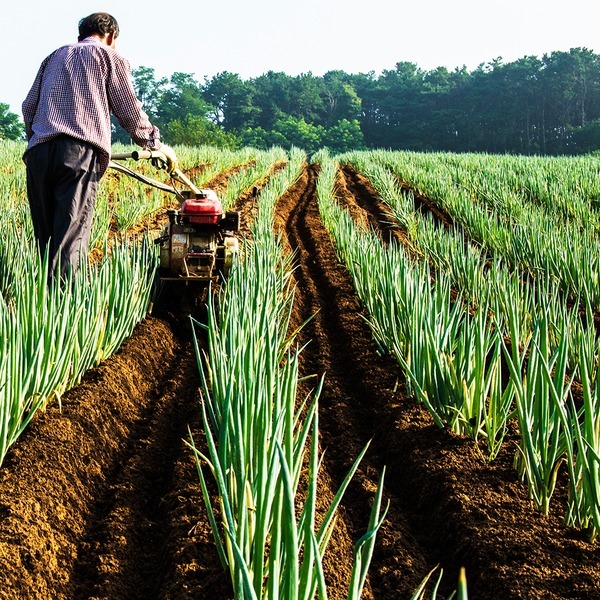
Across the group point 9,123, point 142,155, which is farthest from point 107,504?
point 9,123

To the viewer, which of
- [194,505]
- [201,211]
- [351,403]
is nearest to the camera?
[194,505]

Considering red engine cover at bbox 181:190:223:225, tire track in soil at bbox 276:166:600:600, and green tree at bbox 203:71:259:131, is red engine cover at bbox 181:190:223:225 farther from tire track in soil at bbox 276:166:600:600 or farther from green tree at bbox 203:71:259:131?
green tree at bbox 203:71:259:131

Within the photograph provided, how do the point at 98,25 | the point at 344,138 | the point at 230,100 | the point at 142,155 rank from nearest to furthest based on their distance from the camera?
the point at 142,155
the point at 98,25
the point at 344,138
the point at 230,100

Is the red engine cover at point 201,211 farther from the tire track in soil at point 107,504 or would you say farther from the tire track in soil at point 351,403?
the tire track in soil at point 107,504

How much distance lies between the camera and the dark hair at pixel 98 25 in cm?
346

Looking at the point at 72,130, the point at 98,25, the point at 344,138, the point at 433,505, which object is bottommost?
the point at 433,505

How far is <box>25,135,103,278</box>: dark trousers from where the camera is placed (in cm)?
331

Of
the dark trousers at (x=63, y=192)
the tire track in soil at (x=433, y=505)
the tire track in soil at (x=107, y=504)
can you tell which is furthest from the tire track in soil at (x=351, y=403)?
the dark trousers at (x=63, y=192)

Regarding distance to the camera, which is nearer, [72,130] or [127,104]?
[72,130]

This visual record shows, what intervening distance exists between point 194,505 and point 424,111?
49.0 metres

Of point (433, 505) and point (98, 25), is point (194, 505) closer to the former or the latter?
point (433, 505)

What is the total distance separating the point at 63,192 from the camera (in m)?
3.36

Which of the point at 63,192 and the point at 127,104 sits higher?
the point at 127,104

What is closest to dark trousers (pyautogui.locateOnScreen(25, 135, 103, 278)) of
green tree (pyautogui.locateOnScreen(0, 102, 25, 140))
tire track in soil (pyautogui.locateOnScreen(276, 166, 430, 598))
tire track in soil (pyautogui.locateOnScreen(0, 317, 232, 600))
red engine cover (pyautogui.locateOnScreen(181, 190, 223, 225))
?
red engine cover (pyautogui.locateOnScreen(181, 190, 223, 225))
